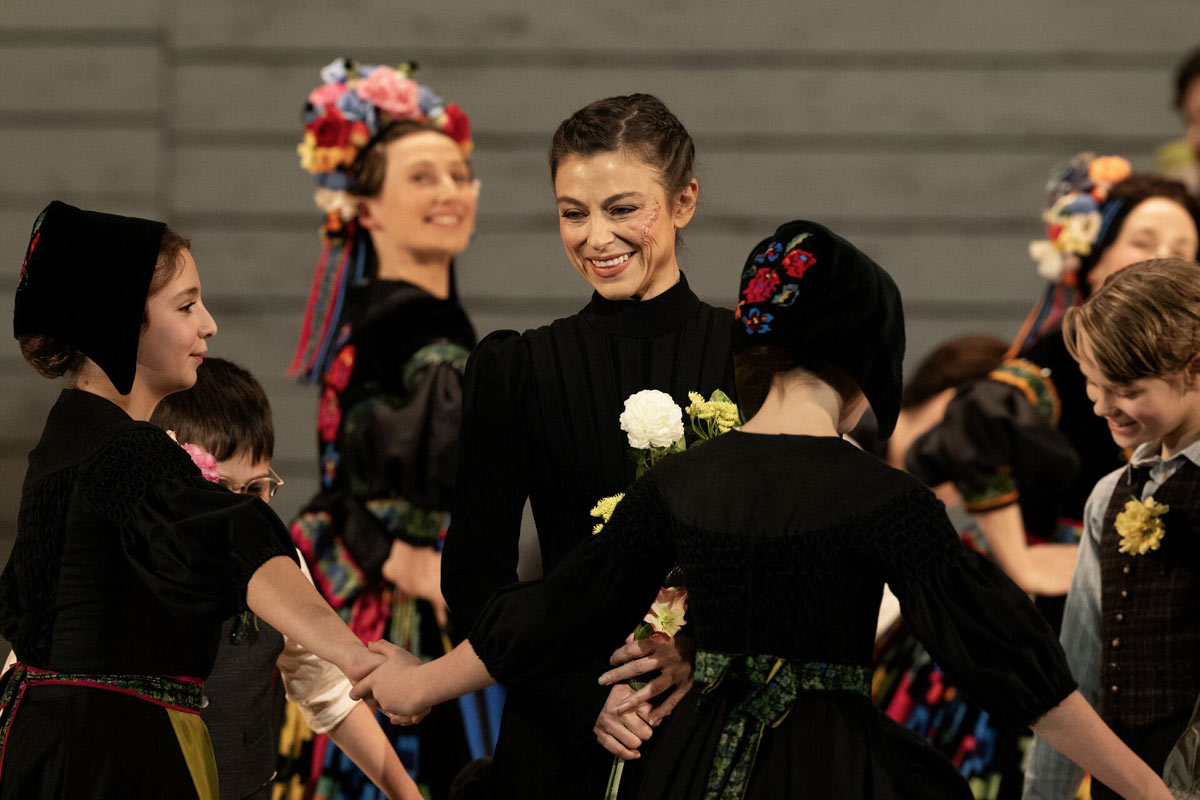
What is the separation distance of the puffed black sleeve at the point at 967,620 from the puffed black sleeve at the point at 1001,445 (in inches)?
95.6

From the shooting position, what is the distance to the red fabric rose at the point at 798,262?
228 centimetres

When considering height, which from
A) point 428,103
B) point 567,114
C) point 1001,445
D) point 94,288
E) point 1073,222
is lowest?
point 1001,445

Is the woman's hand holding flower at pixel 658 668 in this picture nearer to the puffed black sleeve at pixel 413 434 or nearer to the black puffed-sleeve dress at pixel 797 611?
the black puffed-sleeve dress at pixel 797 611

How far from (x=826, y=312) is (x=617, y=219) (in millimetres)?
520

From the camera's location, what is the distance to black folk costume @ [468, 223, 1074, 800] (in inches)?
84.4

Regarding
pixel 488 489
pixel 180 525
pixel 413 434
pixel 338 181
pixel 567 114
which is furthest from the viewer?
pixel 567 114

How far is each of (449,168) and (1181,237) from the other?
2.08 meters

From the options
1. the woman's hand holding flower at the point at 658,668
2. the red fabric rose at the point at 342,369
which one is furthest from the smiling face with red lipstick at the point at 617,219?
the red fabric rose at the point at 342,369

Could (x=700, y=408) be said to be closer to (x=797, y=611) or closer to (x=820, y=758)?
(x=797, y=611)

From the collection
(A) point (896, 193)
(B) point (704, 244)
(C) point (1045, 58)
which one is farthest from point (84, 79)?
(C) point (1045, 58)

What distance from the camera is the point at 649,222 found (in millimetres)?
2676

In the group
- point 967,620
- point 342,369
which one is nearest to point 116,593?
point 967,620

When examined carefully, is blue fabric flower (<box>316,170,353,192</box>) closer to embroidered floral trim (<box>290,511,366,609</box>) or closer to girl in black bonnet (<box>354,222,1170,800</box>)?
embroidered floral trim (<box>290,511,366,609</box>)

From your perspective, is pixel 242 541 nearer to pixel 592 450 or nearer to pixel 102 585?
pixel 102 585
